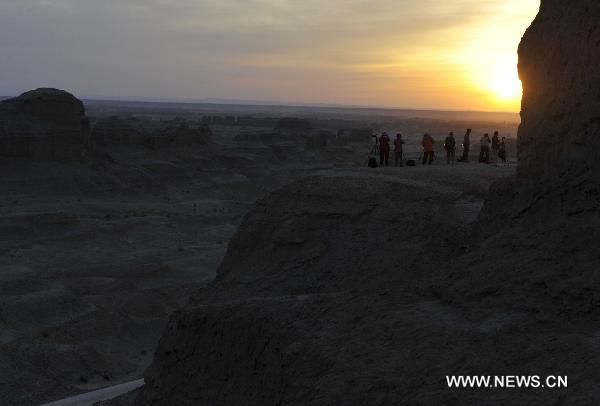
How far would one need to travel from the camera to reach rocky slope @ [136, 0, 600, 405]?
3680mm

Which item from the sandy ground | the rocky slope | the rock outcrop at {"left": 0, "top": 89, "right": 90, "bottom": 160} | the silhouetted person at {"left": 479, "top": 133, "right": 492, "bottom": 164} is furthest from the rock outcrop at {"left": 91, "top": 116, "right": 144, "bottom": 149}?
the rocky slope

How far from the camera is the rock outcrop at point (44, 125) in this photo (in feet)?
98.2

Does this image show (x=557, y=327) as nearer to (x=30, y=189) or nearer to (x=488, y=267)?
(x=488, y=267)

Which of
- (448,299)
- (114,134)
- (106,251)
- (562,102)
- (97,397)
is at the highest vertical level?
(562,102)

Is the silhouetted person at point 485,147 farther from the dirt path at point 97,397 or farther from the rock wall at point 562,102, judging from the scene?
the dirt path at point 97,397

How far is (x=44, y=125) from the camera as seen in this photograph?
30.7 meters

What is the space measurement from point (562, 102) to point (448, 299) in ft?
6.04

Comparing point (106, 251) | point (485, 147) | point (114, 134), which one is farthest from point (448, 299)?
point (114, 134)

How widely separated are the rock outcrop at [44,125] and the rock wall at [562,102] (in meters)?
28.6

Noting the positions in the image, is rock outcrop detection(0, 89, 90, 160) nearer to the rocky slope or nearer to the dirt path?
the dirt path

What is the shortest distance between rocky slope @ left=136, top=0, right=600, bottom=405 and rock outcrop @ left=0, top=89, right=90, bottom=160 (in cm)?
2625

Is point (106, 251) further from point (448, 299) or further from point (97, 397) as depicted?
point (448, 299)

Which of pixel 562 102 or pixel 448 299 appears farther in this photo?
pixel 562 102

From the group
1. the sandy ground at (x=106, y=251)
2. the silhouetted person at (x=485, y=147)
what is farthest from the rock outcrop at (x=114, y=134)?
the silhouetted person at (x=485, y=147)
